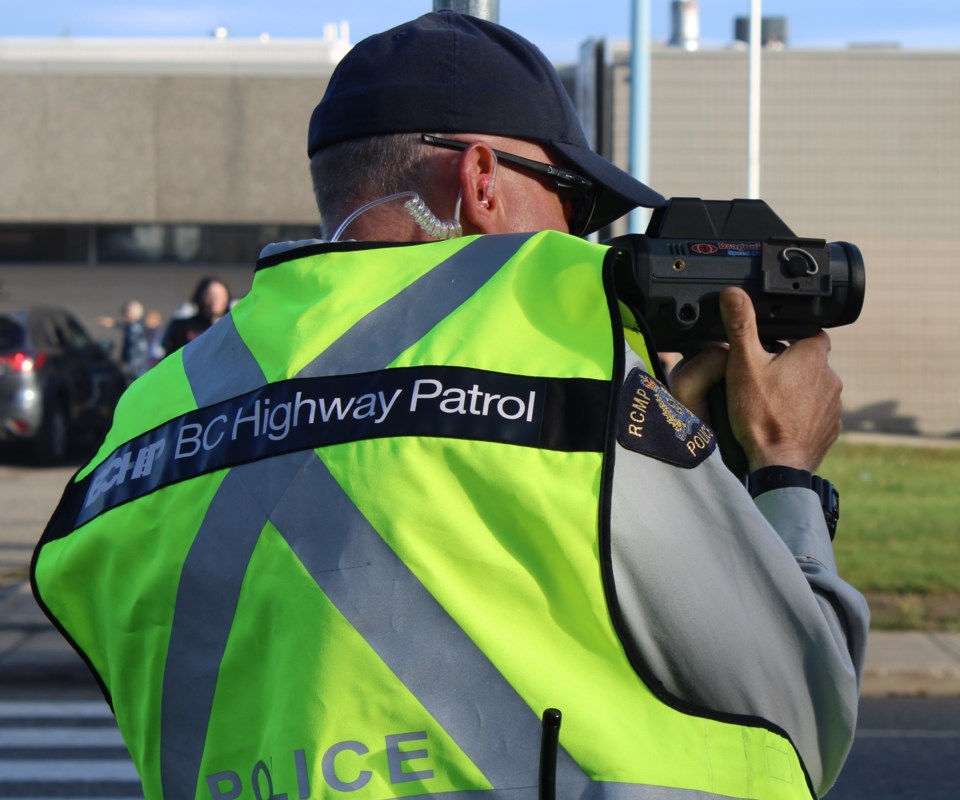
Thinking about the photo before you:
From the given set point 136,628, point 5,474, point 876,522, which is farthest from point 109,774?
point 5,474

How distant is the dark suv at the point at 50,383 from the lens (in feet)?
43.4

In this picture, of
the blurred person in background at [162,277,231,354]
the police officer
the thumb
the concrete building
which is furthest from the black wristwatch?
the concrete building

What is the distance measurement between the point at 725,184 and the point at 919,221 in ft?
9.33

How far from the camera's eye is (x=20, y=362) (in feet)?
43.3

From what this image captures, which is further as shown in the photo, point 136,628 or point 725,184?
point 725,184

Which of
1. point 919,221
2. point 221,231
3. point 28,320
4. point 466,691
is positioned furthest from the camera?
point 221,231

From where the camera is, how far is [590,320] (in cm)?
128

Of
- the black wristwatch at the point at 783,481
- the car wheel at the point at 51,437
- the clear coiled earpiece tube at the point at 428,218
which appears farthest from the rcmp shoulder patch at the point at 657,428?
the car wheel at the point at 51,437

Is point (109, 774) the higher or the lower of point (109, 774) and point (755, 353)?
the lower

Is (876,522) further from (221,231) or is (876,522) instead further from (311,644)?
(221,231)

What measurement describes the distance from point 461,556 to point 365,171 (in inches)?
22.0

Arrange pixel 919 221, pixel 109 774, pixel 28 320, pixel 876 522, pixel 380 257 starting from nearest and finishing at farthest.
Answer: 1. pixel 380 257
2. pixel 109 774
3. pixel 876 522
4. pixel 28 320
5. pixel 919 221

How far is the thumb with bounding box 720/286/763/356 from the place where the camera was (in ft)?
4.76

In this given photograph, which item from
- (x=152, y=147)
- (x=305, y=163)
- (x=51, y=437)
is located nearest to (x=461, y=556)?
(x=51, y=437)
